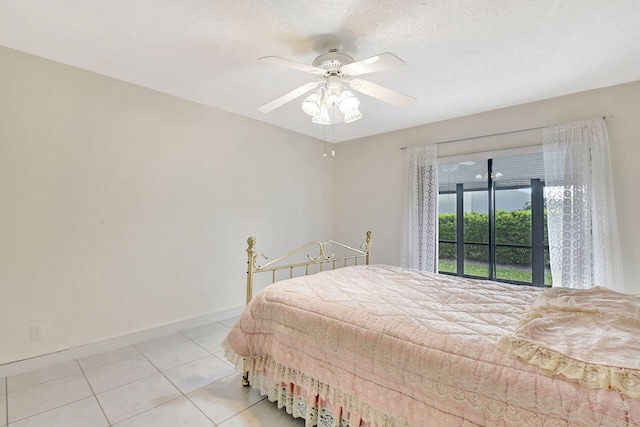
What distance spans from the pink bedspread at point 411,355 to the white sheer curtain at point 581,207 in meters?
1.03

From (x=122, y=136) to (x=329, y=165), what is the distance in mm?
2884

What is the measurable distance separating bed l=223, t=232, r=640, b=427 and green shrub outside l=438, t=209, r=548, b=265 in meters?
1.23

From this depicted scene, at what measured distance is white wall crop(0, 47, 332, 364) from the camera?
2.12 m

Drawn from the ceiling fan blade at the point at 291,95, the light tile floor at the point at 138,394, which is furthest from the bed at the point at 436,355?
the ceiling fan blade at the point at 291,95

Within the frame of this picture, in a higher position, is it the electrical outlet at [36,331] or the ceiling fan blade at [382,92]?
the ceiling fan blade at [382,92]

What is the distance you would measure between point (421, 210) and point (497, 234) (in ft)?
2.86

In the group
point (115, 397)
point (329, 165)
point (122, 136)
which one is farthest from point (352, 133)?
point (115, 397)

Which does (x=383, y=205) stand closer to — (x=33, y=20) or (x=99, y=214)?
(x=99, y=214)

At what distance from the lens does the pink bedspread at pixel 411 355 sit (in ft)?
3.04

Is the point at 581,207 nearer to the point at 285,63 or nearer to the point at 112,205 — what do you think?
the point at 285,63

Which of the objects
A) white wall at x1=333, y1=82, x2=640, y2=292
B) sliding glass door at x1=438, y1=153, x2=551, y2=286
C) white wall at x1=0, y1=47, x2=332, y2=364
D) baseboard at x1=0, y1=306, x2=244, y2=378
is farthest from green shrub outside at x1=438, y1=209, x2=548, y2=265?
baseboard at x1=0, y1=306, x2=244, y2=378

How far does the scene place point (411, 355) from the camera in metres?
1.19

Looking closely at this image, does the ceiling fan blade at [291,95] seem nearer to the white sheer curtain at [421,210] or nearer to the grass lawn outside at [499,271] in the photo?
the white sheer curtain at [421,210]

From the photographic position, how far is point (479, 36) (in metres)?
1.87
